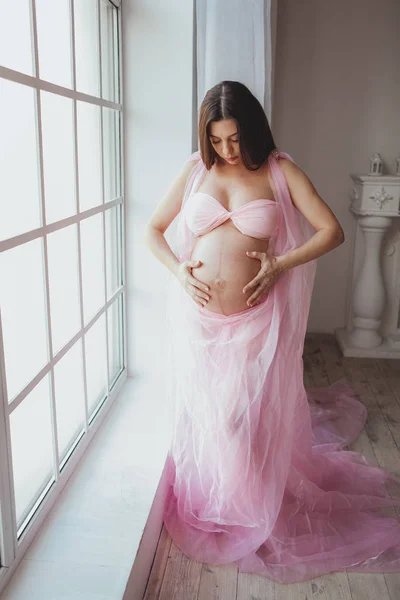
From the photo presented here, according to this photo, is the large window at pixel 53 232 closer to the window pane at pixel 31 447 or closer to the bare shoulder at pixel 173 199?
the window pane at pixel 31 447

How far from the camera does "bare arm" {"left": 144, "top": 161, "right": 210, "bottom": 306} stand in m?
1.75

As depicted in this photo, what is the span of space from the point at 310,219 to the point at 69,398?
3.11 ft

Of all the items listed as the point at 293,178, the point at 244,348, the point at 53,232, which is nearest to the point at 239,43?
the point at 293,178

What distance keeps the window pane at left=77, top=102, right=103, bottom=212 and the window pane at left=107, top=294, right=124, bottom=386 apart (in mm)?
488

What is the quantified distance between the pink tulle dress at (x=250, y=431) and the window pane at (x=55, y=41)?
474 millimetres

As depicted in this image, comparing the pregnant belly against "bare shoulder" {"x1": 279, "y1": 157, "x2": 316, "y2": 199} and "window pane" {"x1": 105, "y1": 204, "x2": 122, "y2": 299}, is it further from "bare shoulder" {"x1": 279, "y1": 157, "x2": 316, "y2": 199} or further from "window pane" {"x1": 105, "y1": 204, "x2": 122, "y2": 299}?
"window pane" {"x1": 105, "y1": 204, "x2": 122, "y2": 299}

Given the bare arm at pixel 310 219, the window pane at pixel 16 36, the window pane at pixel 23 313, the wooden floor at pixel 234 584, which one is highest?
the window pane at pixel 16 36

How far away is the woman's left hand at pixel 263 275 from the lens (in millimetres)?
1688

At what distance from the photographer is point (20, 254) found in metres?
1.45

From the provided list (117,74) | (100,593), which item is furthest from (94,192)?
(100,593)

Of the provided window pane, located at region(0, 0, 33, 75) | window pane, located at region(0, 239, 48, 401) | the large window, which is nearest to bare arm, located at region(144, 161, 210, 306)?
the large window

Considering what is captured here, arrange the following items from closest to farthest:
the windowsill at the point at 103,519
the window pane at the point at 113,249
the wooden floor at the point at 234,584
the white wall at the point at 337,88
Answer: the windowsill at the point at 103,519, the wooden floor at the point at 234,584, the window pane at the point at 113,249, the white wall at the point at 337,88

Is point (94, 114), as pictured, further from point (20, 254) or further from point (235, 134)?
point (20, 254)

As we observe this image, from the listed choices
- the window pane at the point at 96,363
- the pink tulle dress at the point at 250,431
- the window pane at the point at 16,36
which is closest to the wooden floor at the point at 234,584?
the pink tulle dress at the point at 250,431
